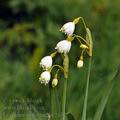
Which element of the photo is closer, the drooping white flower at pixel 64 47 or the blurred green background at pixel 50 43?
the drooping white flower at pixel 64 47

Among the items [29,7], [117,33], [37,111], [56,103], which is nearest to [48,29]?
[29,7]

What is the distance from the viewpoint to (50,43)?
5.16 metres

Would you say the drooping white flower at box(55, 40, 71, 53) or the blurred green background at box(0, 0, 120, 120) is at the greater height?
the blurred green background at box(0, 0, 120, 120)

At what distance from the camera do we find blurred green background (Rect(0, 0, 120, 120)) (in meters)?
4.07

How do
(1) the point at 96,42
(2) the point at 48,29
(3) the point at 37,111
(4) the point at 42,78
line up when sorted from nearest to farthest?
(4) the point at 42,78 < (3) the point at 37,111 < (1) the point at 96,42 < (2) the point at 48,29

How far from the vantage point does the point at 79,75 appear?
4242 millimetres

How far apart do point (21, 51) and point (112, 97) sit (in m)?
1.18

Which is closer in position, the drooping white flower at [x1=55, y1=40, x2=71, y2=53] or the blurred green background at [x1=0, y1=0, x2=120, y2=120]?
the drooping white flower at [x1=55, y1=40, x2=71, y2=53]

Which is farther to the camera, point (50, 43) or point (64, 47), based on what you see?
point (50, 43)

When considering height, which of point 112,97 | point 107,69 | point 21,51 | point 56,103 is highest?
point 21,51

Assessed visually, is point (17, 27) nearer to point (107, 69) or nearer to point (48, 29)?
point (48, 29)

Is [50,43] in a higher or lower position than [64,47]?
higher

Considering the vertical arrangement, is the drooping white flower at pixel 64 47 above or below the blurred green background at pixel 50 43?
below

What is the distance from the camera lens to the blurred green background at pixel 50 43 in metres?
4.07
